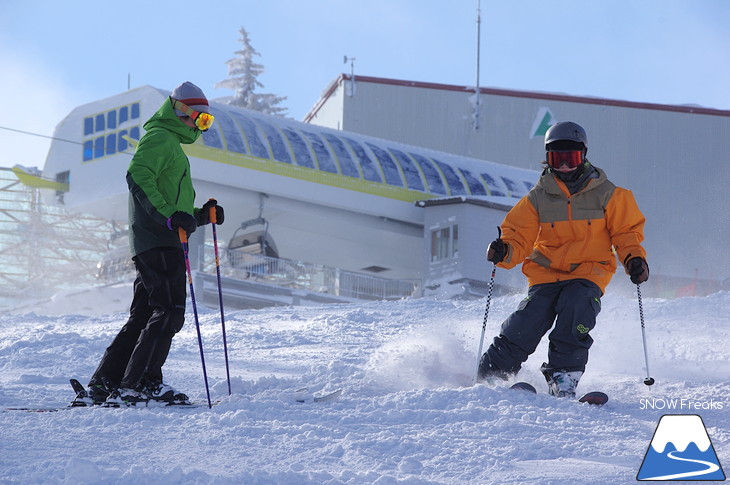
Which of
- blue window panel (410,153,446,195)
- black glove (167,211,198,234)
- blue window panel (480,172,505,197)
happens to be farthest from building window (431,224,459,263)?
black glove (167,211,198,234)

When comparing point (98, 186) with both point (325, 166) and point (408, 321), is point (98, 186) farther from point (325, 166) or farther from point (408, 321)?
point (408, 321)

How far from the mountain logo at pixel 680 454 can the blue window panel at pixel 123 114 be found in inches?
772

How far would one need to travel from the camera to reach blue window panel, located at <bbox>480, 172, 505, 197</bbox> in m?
26.2

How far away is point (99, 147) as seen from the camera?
22750mm

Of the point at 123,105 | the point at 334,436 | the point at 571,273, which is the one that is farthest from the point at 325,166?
the point at 334,436

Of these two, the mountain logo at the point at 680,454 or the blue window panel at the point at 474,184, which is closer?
the mountain logo at the point at 680,454

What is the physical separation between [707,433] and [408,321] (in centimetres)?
635

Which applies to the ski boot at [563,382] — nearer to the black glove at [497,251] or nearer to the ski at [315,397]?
the black glove at [497,251]

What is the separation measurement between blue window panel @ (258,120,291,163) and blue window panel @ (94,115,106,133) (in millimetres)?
3567

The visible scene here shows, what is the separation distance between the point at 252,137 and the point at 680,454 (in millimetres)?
19432

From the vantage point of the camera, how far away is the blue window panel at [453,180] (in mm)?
25812

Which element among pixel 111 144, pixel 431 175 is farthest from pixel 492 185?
pixel 111 144

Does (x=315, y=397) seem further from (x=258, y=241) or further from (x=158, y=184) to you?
(x=258, y=241)

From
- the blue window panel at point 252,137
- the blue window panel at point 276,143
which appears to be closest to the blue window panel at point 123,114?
the blue window panel at point 252,137
